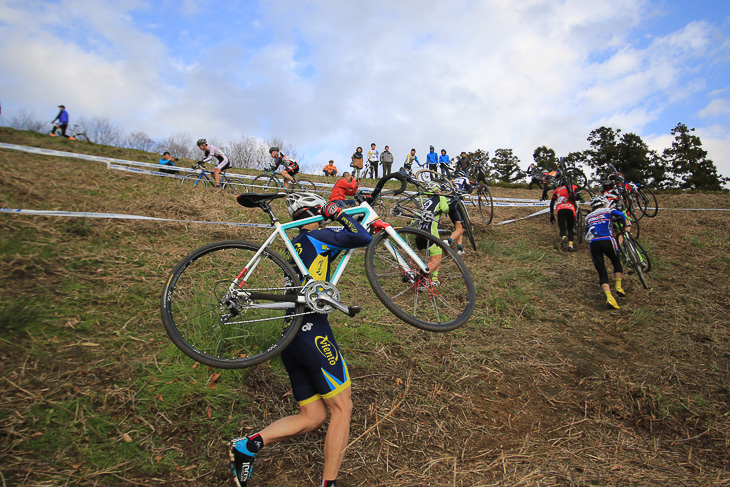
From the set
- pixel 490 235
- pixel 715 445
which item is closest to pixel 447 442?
pixel 715 445

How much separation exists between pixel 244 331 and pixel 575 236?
35.2 ft

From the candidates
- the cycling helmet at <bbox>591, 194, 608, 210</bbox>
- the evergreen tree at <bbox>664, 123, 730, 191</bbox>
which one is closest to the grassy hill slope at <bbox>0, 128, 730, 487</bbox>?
the cycling helmet at <bbox>591, 194, 608, 210</bbox>

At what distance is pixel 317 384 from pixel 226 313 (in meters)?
0.99

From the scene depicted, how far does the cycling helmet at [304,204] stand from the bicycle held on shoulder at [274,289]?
3.9 inches

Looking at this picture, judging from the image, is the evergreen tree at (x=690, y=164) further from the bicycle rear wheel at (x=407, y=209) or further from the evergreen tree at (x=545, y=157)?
the bicycle rear wheel at (x=407, y=209)

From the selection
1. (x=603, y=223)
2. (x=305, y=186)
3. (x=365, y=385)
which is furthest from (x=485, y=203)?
(x=365, y=385)

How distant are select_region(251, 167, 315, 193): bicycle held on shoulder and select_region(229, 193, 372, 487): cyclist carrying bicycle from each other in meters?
9.91

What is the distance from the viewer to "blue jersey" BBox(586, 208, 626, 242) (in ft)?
24.6

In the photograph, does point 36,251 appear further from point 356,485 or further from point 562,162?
point 562,162

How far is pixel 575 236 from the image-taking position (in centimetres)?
1148

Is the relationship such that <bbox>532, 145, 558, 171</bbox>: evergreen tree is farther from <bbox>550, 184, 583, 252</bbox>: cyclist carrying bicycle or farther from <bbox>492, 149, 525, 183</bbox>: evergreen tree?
<bbox>550, 184, 583, 252</bbox>: cyclist carrying bicycle

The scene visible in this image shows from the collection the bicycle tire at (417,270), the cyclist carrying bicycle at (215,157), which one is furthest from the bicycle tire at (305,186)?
the bicycle tire at (417,270)

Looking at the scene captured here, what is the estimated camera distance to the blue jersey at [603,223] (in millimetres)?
7512

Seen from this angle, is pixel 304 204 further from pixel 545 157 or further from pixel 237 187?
pixel 545 157
